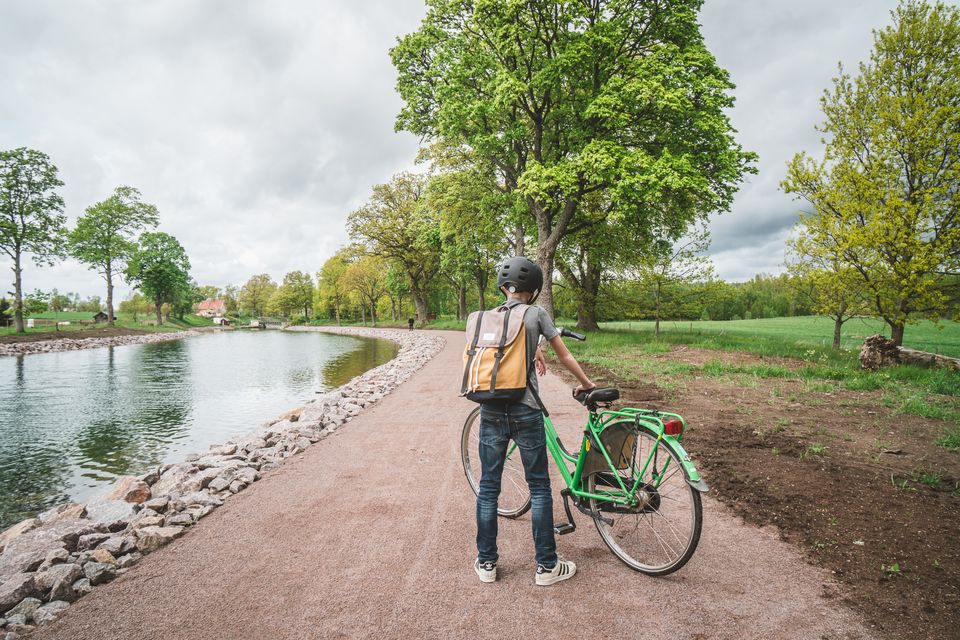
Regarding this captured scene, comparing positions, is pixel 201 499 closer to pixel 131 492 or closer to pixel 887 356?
pixel 131 492

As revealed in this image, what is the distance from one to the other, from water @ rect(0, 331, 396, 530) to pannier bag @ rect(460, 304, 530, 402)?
20.7ft

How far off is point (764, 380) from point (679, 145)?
338 inches

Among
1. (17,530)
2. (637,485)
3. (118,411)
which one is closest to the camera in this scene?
(637,485)

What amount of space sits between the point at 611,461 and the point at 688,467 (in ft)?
2.01

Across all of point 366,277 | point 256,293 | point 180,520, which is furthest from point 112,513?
point 256,293

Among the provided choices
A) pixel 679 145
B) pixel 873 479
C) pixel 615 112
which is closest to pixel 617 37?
pixel 615 112

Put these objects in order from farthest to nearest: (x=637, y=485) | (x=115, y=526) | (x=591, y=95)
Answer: (x=591, y=95)
(x=115, y=526)
(x=637, y=485)

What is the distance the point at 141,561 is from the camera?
3.20 m

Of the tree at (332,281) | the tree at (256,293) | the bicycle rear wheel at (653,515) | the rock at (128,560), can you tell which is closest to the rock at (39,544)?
the rock at (128,560)

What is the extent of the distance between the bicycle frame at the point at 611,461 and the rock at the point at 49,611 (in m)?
3.57

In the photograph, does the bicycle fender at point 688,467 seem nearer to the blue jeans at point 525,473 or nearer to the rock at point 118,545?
the blue jeans at point 525,473

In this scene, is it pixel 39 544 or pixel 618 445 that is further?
pixel 39 544

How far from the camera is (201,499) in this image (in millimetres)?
4227

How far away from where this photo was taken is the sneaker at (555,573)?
279 cm
